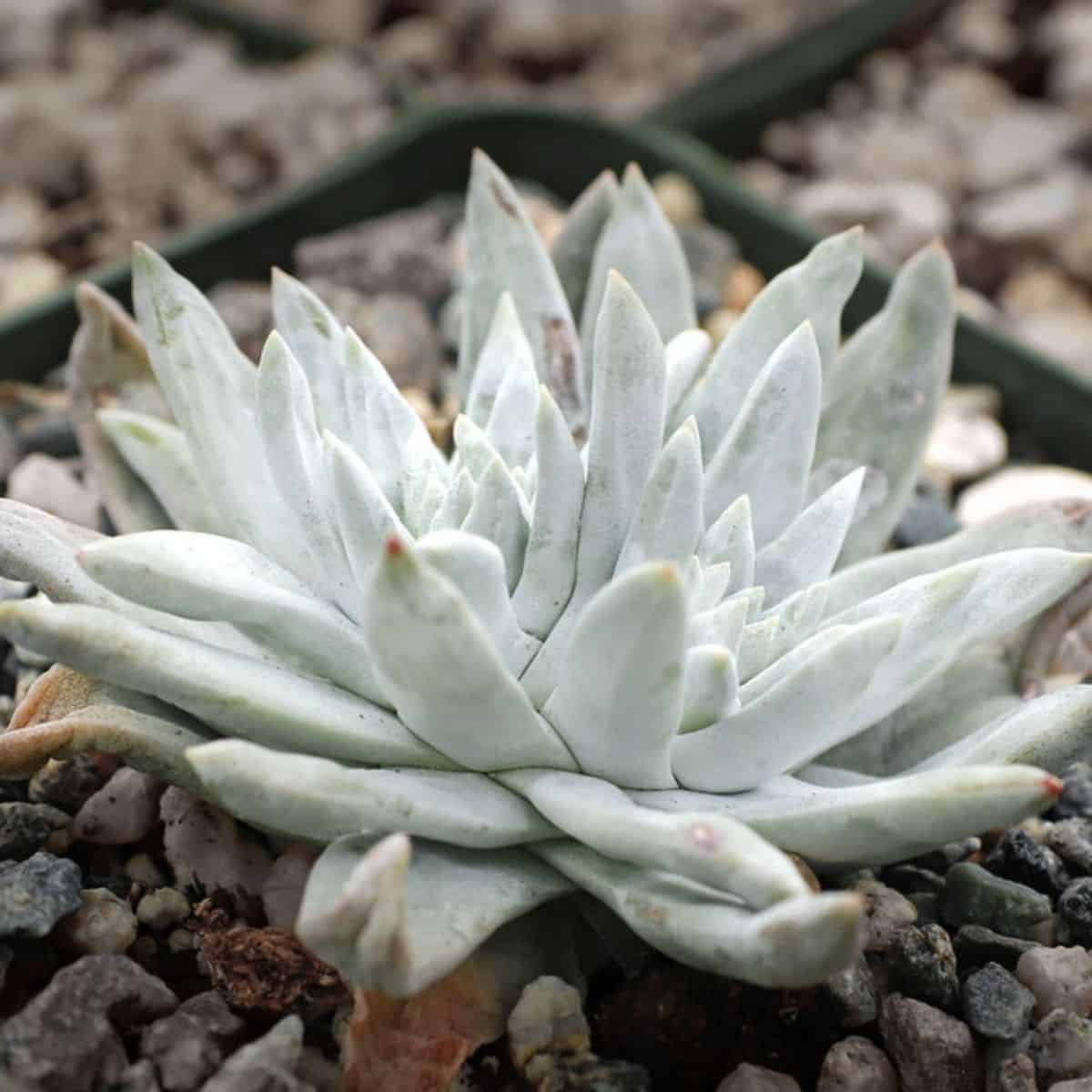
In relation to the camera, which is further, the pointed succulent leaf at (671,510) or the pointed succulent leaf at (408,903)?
the pointed succulent leaf at (671,510)

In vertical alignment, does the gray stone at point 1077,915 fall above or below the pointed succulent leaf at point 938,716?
below

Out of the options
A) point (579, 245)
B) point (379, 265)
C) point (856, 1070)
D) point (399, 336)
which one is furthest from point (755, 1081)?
point (379, 265)

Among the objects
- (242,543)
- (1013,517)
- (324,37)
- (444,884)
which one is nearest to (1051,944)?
(1013,517)

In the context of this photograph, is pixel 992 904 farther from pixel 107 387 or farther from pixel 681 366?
pixel 107 387

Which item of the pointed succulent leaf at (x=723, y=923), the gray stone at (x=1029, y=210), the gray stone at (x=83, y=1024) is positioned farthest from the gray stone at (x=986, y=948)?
the gray stone at (x=1029, y=210)

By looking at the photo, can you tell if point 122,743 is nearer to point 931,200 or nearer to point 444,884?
point 444,884

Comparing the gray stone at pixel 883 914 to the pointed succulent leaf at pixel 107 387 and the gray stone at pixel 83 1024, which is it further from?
the pointed succulent leaf at pixel 107 387

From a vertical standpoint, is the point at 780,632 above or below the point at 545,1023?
above
